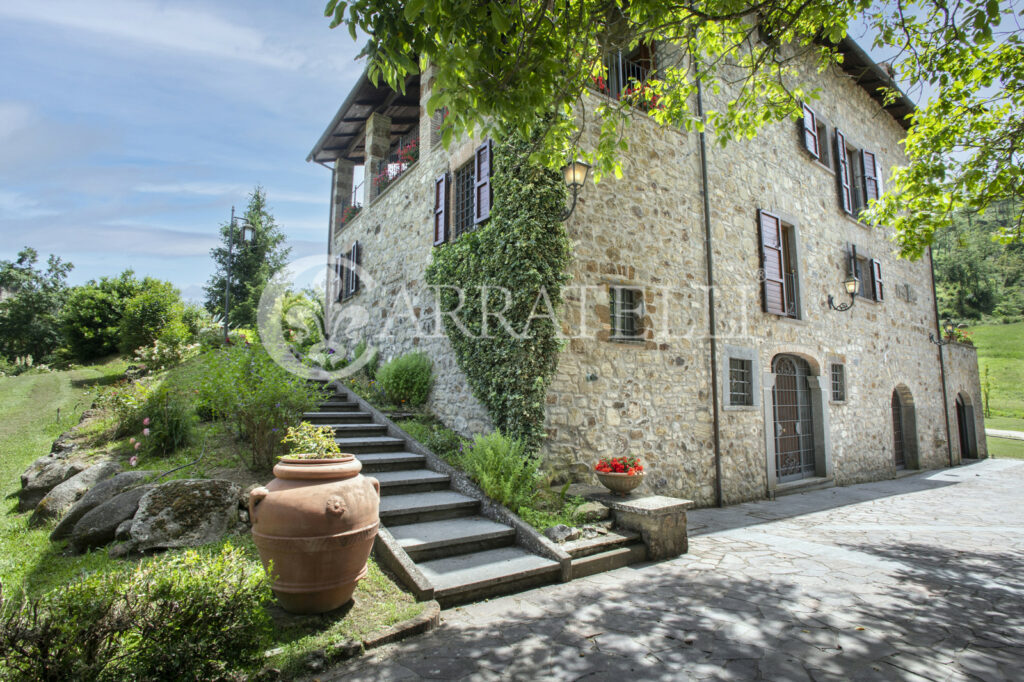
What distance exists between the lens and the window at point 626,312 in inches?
261

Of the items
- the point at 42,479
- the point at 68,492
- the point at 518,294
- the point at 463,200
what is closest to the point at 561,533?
the point at 518,294

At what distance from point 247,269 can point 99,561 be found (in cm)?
2173

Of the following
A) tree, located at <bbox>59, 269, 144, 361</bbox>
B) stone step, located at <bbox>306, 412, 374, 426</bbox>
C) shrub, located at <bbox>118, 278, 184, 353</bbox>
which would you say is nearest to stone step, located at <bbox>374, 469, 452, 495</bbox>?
stone step, located at <bbox>306, 412, 374, 426</bbox>

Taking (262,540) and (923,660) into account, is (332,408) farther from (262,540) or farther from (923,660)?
(923,660)

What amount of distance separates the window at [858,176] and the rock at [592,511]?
10.1m

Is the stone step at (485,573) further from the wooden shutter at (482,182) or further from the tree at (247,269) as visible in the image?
the tree at (247,269)

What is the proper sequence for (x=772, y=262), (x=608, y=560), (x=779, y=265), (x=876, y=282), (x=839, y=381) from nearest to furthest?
(x=608, y=560)
(x=772, y=262)
(x=779, y=265)
(x=839, y=381)
(x=876, y=282)

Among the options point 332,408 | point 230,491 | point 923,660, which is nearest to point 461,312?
point 332,408

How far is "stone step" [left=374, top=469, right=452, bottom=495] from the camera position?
519cm

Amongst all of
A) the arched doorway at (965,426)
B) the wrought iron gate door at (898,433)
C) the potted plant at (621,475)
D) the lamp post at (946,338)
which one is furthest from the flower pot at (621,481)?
the arched doorway at (965,426)

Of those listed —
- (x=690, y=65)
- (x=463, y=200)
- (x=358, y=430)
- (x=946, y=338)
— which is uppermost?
(x=690, y=65)

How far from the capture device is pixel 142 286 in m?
16.1

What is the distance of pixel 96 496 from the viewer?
4461mm

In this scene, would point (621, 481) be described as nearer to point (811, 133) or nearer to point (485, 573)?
point (485, 573)
